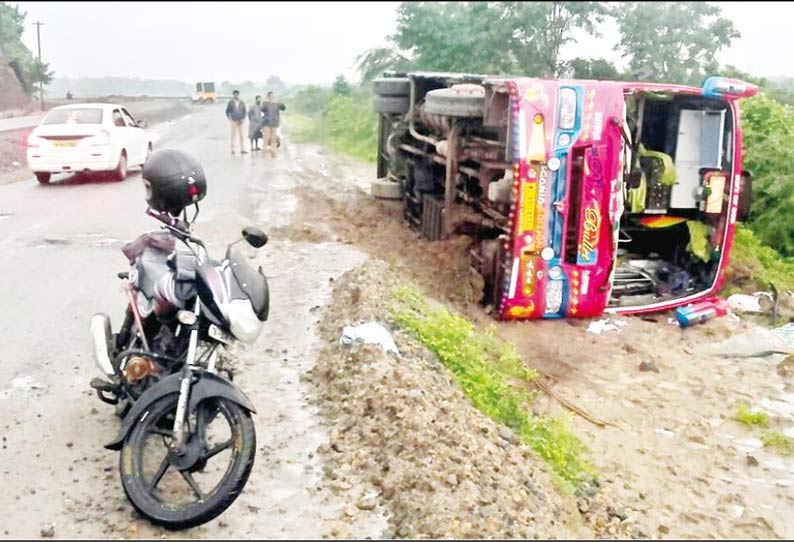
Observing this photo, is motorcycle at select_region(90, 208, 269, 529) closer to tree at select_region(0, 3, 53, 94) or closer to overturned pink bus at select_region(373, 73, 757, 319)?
overturned pink bus at select_region(373, 73, 757, 319)

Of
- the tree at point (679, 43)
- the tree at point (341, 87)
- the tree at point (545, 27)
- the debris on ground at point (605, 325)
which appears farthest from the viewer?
the tree at point (341, 87)

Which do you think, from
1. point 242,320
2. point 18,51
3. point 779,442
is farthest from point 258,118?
point 242,320

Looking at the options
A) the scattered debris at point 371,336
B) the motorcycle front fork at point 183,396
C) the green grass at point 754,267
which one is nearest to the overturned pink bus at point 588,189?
the green grass at point 754,267

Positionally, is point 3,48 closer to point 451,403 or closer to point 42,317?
point 42,317

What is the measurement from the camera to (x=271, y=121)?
22219 mm

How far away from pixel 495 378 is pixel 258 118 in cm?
1730

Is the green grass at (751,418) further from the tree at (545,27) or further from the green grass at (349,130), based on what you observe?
the green grass at (349,130)

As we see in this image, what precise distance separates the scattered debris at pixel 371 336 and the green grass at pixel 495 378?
0.30m

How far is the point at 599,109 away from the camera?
7.94 metres

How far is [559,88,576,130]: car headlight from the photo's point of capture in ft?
25.6

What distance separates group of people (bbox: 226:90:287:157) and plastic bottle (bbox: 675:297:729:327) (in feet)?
48.0

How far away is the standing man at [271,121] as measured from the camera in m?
21.7

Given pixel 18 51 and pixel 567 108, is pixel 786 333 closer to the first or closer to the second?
pixel 567 108

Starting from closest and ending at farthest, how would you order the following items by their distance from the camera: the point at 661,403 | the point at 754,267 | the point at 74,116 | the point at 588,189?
the point at 661,403
the point at 588,189
the point at 754,267
the point at 74,116
